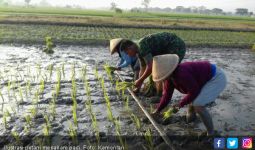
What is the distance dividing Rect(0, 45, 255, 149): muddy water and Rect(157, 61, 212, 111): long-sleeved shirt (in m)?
0.78

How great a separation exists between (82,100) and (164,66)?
245cm

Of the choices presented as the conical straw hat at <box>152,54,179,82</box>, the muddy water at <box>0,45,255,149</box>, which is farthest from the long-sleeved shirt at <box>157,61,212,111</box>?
the muddy water at <box>0,45,255,149</box>

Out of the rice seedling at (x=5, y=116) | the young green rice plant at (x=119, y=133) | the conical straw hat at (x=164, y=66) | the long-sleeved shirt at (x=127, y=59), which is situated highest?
the conical straw hat at (x=164, y=66)

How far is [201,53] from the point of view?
36.6 feet

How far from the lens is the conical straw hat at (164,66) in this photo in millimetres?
3293

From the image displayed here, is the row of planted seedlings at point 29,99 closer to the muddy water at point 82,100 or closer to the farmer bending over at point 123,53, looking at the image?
the muddy water at point 82,100

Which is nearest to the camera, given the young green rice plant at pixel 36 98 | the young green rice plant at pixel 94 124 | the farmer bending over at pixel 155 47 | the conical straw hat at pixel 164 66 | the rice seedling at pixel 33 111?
the conical straw hat at pixel 164 66

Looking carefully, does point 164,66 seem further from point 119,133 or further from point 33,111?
point 33,111

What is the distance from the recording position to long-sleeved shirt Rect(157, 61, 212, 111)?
339 centimetres

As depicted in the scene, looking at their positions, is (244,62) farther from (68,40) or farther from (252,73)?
(68,40)

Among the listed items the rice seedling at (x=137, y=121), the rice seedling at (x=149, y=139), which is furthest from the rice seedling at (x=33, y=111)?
the rice seedling at (x=149, y=139)

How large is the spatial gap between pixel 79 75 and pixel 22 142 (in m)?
3.37

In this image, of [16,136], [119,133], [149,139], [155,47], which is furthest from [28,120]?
[155,47]

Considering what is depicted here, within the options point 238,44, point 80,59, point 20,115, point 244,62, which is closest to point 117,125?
point 20,115
